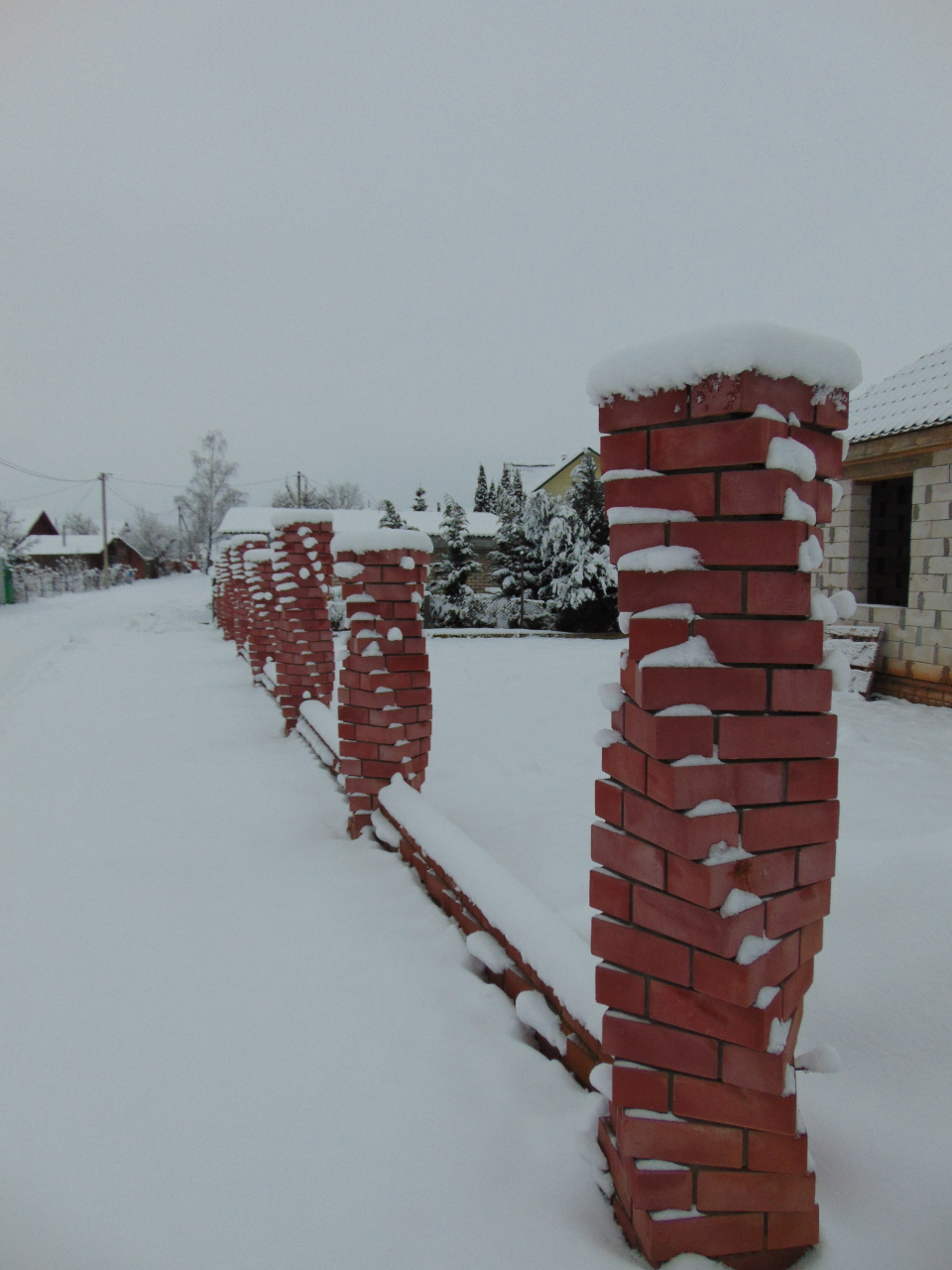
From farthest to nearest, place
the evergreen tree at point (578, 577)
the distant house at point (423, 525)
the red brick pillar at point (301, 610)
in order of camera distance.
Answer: the distant house at point (423, 525), the evergreen tree at point (578, 577), the red brick pillar at point (301, 610)

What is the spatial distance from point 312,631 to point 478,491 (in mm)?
29845

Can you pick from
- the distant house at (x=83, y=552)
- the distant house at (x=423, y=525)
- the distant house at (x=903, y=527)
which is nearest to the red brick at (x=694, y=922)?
the distant house at (x=903, y=527)

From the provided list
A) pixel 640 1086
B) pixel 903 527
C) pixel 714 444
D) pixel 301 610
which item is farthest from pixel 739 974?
pixel 903 527

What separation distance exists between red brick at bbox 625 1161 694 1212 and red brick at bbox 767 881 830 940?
1.46ft

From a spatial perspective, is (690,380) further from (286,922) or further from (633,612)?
(286,922)

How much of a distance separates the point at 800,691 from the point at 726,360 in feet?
1.89

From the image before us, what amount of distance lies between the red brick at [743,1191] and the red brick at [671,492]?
1.18 m

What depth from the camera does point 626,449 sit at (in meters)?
1.28

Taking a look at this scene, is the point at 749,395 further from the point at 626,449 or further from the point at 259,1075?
the point at 259,1075

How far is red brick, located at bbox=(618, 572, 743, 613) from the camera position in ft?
3.89

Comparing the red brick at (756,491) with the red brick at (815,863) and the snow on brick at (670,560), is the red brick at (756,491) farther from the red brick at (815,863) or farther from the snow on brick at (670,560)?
the red brick at (815,863)

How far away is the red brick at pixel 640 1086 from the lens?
1.25 meters

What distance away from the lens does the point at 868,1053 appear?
1806mm

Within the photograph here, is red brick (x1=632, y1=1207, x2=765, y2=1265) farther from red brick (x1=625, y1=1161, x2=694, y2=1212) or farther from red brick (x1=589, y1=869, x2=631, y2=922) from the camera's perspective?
red brick (x1=589, y1=869, x2=631, y2=922)
